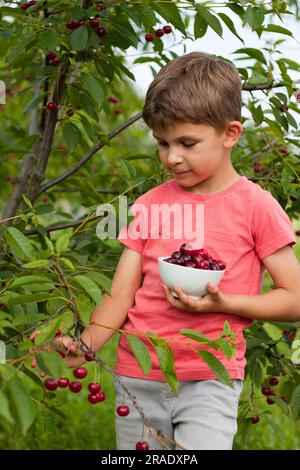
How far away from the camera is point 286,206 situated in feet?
9.42

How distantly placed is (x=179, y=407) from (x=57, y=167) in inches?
114

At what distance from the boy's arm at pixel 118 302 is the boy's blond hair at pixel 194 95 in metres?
0.40

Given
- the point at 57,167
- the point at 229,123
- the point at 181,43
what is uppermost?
the point at 181,43

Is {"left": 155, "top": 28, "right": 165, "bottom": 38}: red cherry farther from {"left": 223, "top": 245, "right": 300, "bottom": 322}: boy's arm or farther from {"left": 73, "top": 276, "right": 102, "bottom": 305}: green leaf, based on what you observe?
{"left": 73, "top": 276, "right": 102, "bottom": 305}: green leaf

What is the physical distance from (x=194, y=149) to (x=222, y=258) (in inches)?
11.7

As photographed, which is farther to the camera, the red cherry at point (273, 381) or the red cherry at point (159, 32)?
the red cherry at point (159, 32)

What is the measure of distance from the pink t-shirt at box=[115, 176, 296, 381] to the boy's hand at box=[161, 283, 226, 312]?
0.11 meters

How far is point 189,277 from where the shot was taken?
75.6 inches

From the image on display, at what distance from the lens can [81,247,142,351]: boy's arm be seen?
221 centimetres

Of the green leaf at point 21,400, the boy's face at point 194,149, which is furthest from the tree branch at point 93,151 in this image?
the green leaf at point 21,400

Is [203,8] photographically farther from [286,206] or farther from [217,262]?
[217,262]

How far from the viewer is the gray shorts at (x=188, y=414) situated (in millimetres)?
2014

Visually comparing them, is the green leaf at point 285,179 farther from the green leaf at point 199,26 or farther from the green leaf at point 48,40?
the green leaf at point 48,40
